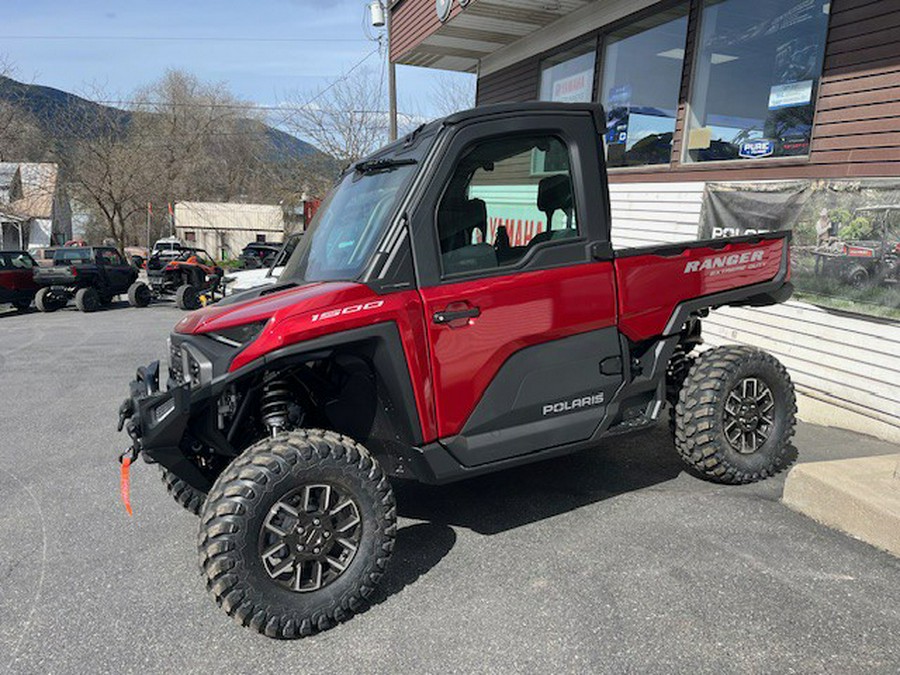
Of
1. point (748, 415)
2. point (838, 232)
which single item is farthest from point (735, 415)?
point (838, 232)

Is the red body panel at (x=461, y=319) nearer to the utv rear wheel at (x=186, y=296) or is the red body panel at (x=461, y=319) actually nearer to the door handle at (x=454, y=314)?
the door handle at (x=454, y=314)

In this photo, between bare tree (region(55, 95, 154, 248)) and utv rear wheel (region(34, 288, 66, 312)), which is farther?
bare tree (region(55, 95, 154, 248))

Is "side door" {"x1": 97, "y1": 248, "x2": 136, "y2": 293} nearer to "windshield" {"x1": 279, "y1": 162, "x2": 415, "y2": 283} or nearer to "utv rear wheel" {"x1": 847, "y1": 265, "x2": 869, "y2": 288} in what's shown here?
"windshield" {"x1": 279, "y1": 162, "x2": 415, "y2": 283}

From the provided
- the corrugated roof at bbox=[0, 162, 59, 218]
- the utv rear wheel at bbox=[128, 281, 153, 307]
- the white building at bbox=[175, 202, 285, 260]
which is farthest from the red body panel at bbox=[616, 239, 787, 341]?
the white building at bbox=[175, 202, 285, 260]

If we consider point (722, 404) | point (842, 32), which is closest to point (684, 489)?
point (722, 404)

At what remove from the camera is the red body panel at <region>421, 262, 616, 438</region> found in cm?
298

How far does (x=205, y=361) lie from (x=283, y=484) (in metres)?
0.67

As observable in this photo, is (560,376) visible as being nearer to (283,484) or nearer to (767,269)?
(283,484)

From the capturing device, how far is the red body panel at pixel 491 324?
9.78 feet

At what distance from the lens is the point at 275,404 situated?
310 cm

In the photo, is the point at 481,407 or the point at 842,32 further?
the point at 842,32

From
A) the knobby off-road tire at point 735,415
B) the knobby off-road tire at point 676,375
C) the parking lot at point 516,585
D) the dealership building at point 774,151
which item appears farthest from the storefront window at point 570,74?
the parking lot at point 516,585

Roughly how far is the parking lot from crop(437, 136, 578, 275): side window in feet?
→ 5.22

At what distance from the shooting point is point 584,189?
3336 millimetres
